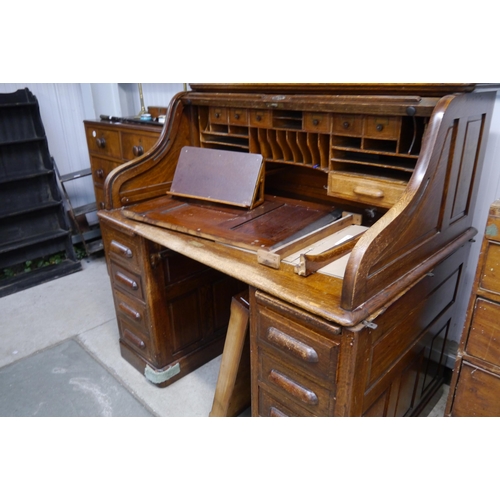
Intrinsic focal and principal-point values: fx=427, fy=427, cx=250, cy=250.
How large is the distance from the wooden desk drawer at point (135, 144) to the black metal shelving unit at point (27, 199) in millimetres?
1045

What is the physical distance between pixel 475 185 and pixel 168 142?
1.42m

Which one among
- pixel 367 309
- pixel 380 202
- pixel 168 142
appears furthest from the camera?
pixel 168 142

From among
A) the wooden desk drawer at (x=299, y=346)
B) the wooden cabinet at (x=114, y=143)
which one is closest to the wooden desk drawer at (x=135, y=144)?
the wooden cabinet at (x=114, y=143)

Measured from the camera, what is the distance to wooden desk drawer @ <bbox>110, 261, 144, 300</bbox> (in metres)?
2.17

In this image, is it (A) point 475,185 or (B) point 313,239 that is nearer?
(B) point 313,239

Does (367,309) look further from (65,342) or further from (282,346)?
(65,342)

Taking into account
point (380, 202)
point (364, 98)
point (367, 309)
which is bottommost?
point (367, 309)

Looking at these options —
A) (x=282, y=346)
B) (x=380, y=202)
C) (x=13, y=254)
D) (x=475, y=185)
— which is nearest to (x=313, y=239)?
(x=380, y=202)

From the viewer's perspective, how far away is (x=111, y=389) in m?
2.36

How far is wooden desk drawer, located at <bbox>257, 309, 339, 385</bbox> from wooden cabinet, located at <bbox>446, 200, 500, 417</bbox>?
0.57 meters

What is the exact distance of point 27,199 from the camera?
3.65m

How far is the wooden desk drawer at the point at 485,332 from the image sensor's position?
143 centimetres

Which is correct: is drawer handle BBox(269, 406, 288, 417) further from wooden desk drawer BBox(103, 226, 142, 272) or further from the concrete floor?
wooden desk drawer BBox(103, 226, 142, 272)

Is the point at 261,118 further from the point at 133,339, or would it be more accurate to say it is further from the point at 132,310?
the point at 133,339
